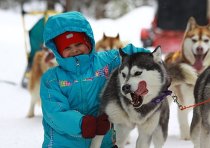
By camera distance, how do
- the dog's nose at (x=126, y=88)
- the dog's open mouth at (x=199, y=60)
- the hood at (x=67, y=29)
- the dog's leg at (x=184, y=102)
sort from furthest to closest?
the dog's open mouth at (x=199, y=60)
the dog's leg at (x=184, y=102)
the hood at (x=67, y=29)
the dog's nose at (x=126, y=88)

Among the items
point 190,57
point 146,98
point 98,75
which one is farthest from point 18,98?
point 146,98

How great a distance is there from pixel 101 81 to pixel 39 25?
4.40 m

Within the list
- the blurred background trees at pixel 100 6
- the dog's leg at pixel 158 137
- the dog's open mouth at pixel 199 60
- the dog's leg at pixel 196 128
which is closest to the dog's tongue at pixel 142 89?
the dog's leg at pixel 158 137

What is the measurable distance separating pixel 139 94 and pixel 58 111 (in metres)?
0.41

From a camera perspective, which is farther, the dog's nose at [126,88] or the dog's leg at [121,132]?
the dog's leg at [121,132]

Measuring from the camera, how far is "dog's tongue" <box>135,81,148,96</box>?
6.56 feet

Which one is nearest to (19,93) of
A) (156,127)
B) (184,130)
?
(184,130)

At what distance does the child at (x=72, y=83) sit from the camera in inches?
85.1

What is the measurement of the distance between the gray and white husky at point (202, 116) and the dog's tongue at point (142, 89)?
502 mm

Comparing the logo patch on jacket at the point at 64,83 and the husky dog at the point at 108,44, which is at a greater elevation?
the logo patch on jacket at the point at 64,83

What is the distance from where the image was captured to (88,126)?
210 cm

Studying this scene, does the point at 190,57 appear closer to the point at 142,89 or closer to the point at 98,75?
the point at 98,75

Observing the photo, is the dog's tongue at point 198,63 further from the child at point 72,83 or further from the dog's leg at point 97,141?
the dog's leg at point 97,141

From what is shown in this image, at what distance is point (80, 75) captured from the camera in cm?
223
